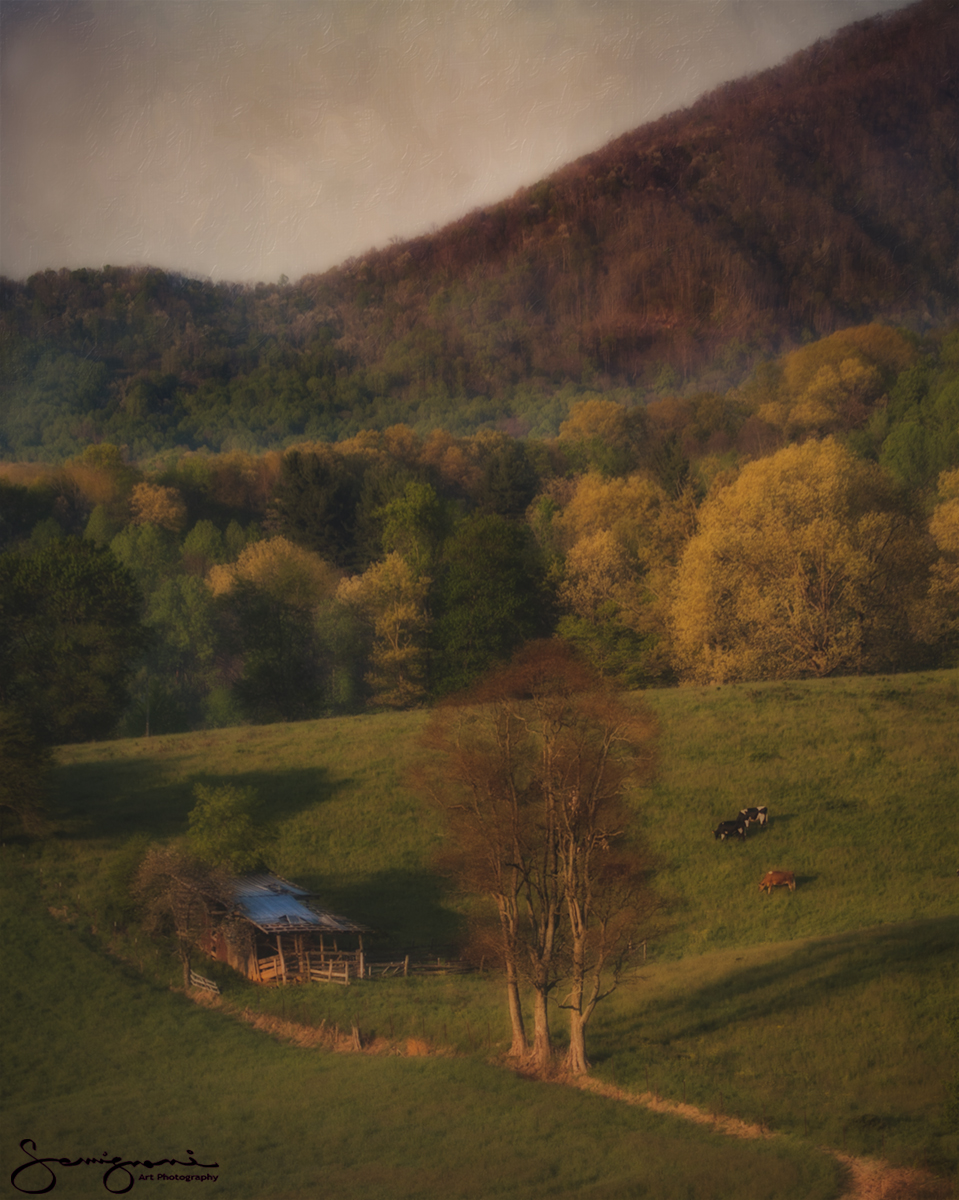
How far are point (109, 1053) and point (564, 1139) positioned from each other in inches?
632

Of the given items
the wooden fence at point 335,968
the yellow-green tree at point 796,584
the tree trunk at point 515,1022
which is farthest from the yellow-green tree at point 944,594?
the tree trunk at point 515,1022

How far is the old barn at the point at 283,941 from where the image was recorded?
3625cm

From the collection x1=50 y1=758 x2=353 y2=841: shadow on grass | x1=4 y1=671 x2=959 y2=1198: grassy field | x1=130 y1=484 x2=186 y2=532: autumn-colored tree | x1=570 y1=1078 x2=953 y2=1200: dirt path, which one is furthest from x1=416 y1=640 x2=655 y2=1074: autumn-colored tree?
x1=130 y1=484 x2=186 y2=532: autumn-colored tree

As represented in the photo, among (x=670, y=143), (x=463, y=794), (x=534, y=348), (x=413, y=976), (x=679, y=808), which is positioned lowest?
(x=413, y=976)

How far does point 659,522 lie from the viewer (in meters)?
85.1

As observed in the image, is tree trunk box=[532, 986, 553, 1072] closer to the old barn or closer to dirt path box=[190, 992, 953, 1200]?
dirt path box=[190, 992, 953, 1200]

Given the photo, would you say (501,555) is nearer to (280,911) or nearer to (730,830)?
(730,830)

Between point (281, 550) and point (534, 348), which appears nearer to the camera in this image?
point (281, 550)

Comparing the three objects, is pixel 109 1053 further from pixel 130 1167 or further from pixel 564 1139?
pixel 564 1139

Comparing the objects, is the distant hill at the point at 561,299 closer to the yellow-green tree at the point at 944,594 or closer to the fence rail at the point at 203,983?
the yellow-green tree at the point at 944,594

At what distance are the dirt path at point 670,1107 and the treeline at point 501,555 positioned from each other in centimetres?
1908

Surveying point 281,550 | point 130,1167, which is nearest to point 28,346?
point 281,550

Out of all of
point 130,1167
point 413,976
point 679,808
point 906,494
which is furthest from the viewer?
point 906,494

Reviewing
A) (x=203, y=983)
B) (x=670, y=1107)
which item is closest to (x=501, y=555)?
(x=203, y=983)
